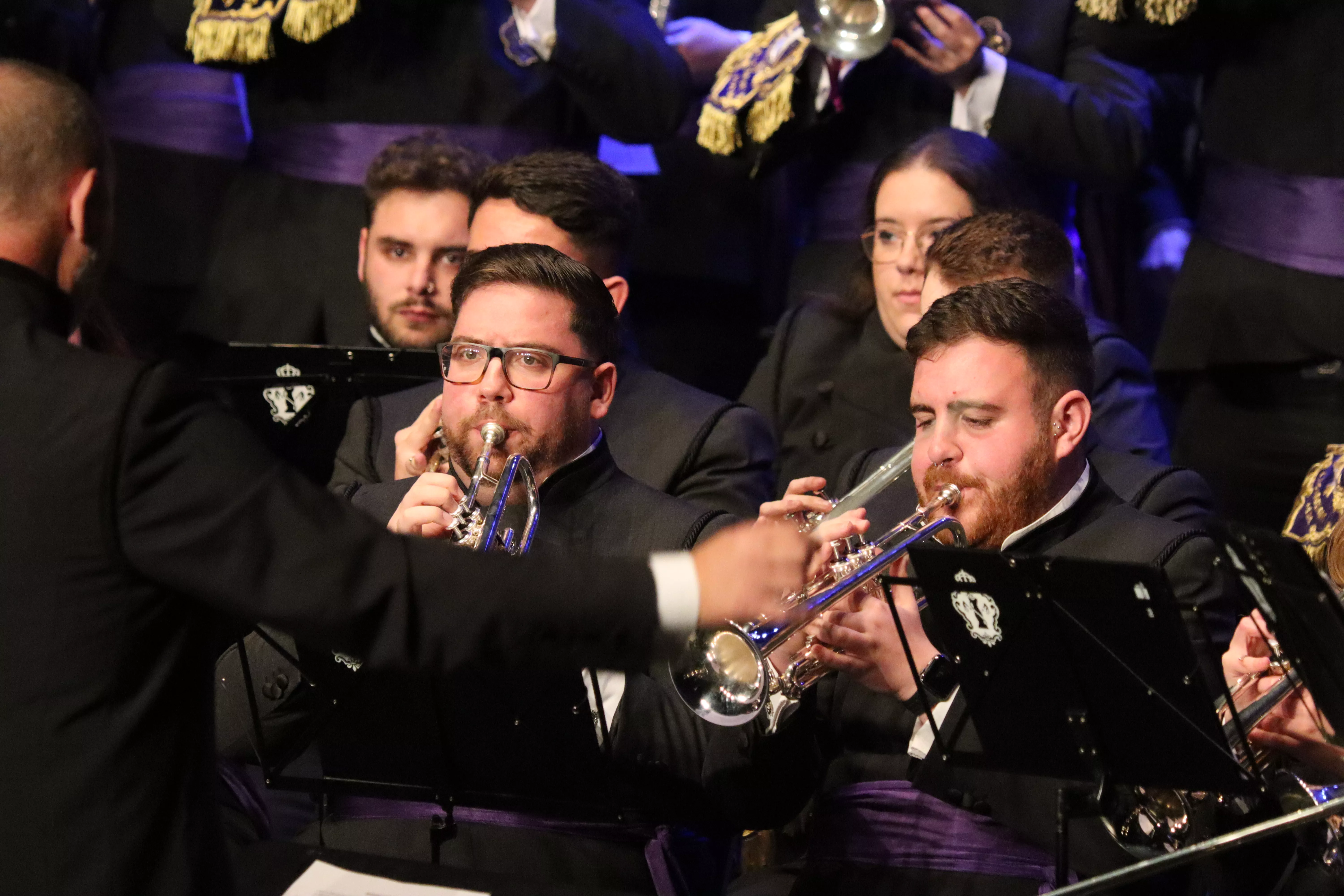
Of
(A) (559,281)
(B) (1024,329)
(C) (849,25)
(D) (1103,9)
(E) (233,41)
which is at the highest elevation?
(D) (1103,9)

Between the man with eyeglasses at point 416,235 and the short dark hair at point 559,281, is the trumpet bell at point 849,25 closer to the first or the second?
the man with eyeglasses at point 416,235

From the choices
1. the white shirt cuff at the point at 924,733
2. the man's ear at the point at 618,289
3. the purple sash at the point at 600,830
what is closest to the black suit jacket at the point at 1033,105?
the man's ear at the point at 618,289

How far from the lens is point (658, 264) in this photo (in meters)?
5.49

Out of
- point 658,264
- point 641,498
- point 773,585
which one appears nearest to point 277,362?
point 641,498

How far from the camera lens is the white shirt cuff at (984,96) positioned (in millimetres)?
4672

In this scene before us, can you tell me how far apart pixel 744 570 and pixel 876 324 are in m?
2.73

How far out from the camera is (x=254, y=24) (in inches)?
195

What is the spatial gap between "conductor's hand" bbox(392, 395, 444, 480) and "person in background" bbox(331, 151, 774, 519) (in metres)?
→ 0.02

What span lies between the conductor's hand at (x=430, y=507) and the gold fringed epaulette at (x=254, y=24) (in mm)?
2246

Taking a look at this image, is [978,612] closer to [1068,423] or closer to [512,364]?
[1068,423]

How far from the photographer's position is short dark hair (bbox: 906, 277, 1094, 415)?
3357 mm

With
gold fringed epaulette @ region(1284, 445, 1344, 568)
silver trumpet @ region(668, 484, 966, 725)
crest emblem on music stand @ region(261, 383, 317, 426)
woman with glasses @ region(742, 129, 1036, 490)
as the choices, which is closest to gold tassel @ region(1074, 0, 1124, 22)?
woman with glasses @ region(742, 129, 1036, 490)

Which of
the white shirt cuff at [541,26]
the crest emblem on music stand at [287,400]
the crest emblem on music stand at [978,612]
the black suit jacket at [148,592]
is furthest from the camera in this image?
the white shirt cuff at [541,26]

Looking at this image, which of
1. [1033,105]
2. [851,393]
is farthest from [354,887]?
[1033,105]
